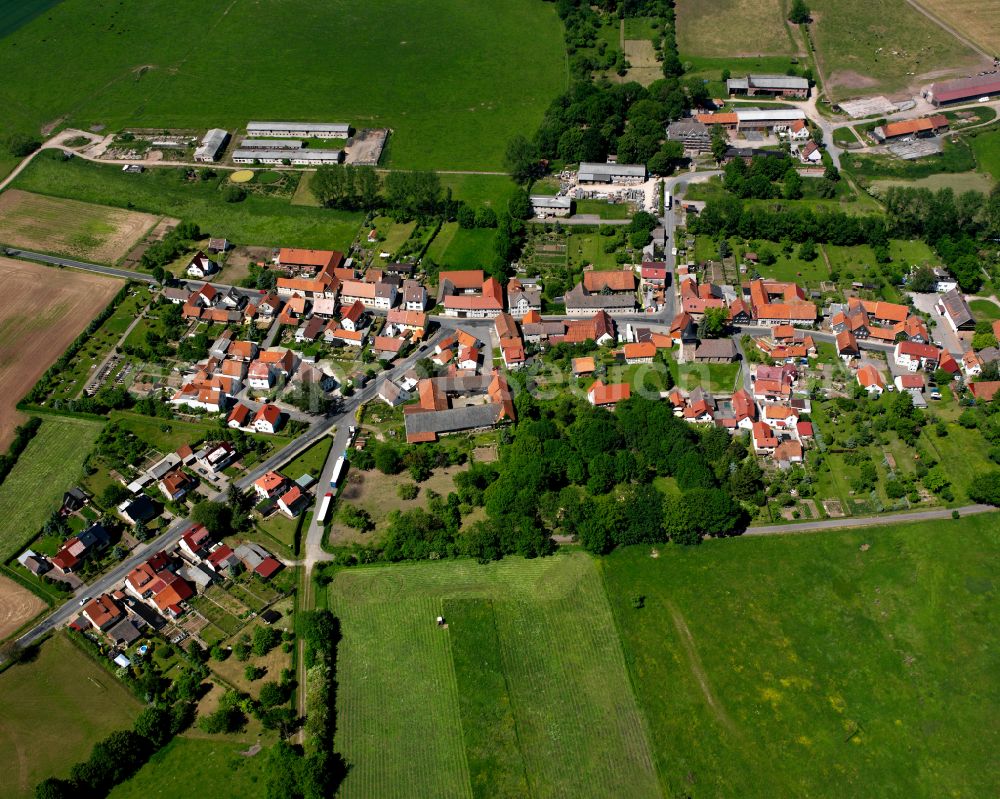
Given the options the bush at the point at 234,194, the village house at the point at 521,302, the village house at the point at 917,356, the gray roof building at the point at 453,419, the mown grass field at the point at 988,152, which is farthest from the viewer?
the mown grass field at the point at 988,152

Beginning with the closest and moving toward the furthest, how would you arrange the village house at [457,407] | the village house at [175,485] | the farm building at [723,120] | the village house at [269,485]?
the village house at [269,485]
the village house at [175,485]
the village house at [457,407]
the farm building at [723,120]

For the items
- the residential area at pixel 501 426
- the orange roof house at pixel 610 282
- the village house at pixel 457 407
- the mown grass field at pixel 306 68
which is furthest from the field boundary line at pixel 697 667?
the mown grass field at pixel 306 68

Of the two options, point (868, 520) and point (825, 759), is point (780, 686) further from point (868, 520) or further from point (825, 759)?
point (868, 520)

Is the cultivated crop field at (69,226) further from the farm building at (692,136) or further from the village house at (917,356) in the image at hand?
the village house at (917,356)

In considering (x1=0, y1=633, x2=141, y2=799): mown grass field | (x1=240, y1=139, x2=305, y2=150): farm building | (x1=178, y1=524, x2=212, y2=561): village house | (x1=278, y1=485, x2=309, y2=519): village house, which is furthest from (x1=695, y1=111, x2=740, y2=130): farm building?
(x1=0, y1=633, x2=141, y2=799): mown grass field

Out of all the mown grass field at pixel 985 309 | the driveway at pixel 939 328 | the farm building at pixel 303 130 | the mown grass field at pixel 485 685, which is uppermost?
the farm building at pixel 303 130

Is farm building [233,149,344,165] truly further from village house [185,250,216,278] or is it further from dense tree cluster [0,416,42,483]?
dense tree cluster [0,416,42,483]

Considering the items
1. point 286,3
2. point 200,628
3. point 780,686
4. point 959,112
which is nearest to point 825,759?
point 780,686
